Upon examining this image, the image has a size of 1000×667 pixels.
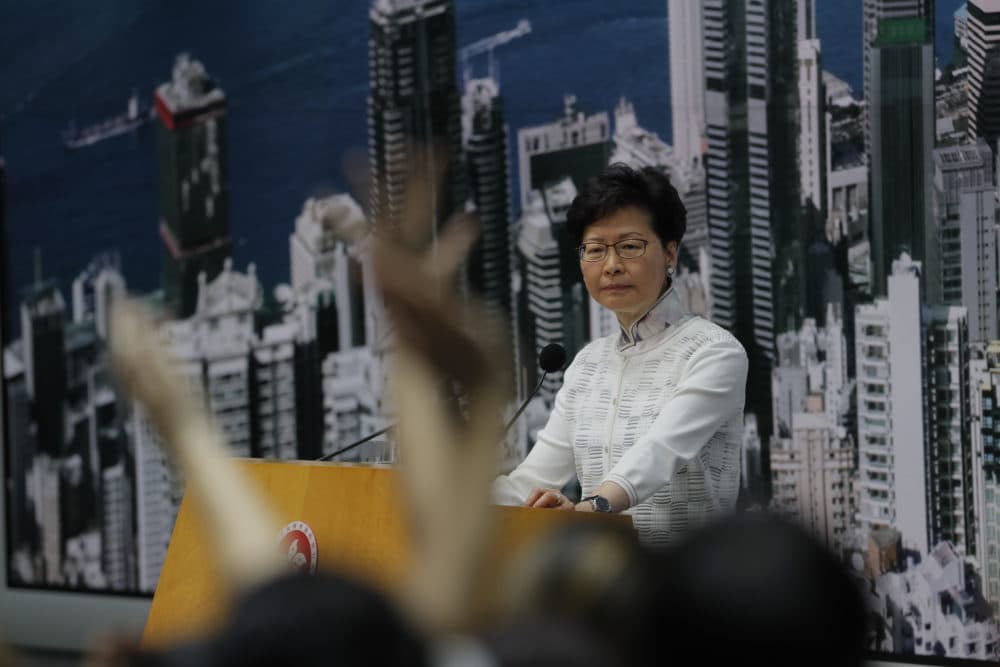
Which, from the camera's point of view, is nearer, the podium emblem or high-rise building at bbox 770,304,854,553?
the podium emblem

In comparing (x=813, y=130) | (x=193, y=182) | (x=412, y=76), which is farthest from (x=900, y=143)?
(x=193, y=182)

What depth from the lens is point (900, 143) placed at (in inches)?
153

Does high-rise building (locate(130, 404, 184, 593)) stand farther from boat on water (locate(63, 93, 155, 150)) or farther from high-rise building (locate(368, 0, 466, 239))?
high-rise building (locate(368, 0, 466, 239))

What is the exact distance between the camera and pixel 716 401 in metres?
2.08

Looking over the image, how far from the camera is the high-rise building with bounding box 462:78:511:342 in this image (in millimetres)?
4410

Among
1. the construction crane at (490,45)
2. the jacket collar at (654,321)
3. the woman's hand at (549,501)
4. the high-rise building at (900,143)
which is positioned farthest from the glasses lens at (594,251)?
the construction crane at (490,45)

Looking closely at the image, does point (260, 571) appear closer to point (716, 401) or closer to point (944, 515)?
point (716, 401)

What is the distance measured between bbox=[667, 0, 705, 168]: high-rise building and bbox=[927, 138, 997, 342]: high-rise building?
82 centimetres

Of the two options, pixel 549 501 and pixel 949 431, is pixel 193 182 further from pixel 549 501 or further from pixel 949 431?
pixel 549 501

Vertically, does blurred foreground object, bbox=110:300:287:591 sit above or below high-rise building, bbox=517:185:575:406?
below

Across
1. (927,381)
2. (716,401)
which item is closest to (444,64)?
(927,381)

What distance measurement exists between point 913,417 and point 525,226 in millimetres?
1548

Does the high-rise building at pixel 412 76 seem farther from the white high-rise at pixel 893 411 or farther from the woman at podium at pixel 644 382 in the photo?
the woman at podium at pixel 644 382

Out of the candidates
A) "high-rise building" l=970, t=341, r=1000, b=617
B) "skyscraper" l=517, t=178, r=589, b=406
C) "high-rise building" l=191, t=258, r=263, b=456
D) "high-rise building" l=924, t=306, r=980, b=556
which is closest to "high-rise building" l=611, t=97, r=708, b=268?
"skyscraper" l=517, t=178, r=589, b=406
